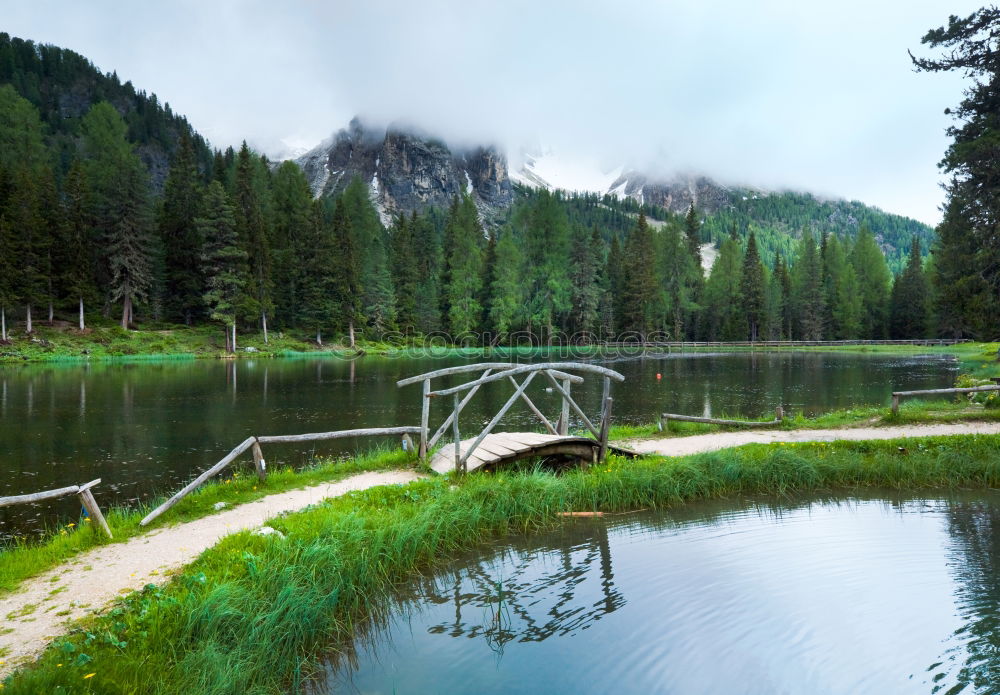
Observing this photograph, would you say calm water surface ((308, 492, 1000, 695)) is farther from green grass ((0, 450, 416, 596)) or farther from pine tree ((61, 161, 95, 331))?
pine tree ((61, 161, 95, 331))

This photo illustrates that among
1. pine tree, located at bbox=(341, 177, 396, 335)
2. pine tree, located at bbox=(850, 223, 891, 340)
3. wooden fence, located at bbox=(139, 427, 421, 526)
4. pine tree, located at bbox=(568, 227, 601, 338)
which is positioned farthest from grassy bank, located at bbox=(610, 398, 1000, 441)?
pine tree, located at bbox=(850, 223, 891, 340)

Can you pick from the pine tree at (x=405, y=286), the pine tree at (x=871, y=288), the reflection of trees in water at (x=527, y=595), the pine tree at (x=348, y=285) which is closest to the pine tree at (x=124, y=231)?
the pine tree at (x=348, y=285)

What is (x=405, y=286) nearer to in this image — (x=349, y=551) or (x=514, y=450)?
(x=514, y=450)

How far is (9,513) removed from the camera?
10336mm

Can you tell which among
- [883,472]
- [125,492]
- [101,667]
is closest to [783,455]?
[883,472]

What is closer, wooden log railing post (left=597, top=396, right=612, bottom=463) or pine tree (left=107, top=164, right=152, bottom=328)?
wooden log railing post (left=597, top=396, right=612, bottom=463)

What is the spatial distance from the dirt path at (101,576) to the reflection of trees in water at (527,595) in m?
2.96

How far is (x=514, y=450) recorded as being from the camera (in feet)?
34.9

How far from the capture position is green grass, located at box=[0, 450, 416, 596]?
21.2ft

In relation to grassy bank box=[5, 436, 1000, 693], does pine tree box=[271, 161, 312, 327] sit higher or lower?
higher

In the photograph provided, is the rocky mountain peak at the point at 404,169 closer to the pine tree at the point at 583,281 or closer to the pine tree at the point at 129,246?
the pine tree at the point at 583,281

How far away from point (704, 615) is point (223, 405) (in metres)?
22.2

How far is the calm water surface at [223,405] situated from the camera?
13227 mm

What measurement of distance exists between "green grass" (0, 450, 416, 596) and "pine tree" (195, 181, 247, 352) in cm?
4528
